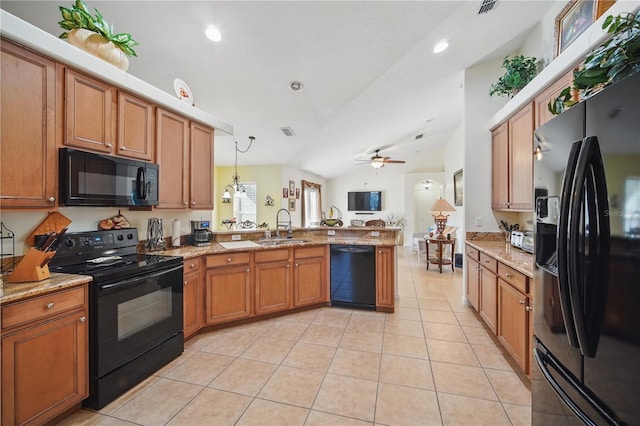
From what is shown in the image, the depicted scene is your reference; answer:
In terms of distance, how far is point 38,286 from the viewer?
1462mm

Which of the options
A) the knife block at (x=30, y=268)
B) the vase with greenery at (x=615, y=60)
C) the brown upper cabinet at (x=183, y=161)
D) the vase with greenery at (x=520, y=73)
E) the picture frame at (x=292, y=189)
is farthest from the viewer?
the picture frame at (x=292, y=189)

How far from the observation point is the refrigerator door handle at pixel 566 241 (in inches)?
36.1

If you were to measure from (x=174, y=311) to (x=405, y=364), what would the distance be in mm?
1996

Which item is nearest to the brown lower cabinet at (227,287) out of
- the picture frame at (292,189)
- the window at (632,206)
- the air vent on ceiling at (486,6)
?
the window at (632,206)

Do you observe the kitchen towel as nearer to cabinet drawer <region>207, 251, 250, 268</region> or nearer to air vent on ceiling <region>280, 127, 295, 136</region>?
cabinet drawer <region>207, 251, 250, 268</region>

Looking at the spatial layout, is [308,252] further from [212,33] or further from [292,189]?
[292,189]

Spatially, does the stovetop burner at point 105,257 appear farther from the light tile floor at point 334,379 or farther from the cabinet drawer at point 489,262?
the cabinet drawer at point 489,262

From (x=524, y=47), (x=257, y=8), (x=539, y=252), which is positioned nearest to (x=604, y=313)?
(x=539, y=252)

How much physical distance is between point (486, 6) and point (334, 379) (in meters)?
3.51

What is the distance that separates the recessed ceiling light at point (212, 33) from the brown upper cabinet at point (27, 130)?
1.13 meters

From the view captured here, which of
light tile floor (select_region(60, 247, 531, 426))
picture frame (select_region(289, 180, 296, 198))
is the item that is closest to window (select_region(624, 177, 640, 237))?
light tile floor (select_region(60, 247, 531, 426))

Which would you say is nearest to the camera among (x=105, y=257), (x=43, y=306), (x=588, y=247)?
(x=588, y=247)

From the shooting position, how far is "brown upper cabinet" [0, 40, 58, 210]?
1529mm

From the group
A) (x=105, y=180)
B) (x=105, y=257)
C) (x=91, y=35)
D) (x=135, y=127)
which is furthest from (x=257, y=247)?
(x=91, y=35)
